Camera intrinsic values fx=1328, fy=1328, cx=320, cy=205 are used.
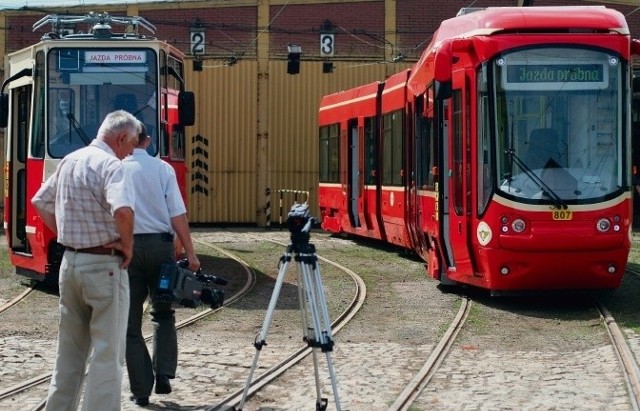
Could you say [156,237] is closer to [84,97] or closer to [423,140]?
[84,97]

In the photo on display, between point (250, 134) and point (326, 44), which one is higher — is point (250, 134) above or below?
below

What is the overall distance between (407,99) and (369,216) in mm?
4402

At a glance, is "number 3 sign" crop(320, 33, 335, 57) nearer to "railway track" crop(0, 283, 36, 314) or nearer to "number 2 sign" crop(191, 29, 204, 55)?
"number 2 sign" crop(191, 29, 204, 55)

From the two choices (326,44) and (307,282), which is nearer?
(307,282)

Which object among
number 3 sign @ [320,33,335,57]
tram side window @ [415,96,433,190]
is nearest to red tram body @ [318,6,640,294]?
tram side window @ [415,96,433,190]

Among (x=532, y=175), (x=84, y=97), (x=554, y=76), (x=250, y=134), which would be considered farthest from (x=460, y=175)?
(x=250, y=134)

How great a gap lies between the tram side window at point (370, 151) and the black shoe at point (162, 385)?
13.7 m

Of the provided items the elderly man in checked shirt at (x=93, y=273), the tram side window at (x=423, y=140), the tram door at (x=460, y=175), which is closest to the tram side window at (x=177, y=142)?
the tram side window at (x=423, y=140)

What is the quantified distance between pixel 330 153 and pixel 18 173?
1059 cm

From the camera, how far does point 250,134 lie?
107ft

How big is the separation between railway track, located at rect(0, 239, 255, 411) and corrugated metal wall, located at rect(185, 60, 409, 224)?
22.4 feet

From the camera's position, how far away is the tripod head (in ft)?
26.4

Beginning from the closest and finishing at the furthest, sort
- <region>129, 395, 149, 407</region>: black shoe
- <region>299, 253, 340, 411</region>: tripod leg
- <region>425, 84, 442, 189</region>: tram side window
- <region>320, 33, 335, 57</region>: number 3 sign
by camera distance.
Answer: <region>299, 253, 340, 411</region>: tripod leg < <region>129, 395, 149, 407</region>: black shoe < <region>425, 84, 442, 189</region>: tram side window < <region>320, 33, 335, 57</region>: number 3 sign

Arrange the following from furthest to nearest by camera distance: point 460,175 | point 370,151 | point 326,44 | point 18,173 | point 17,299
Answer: point 326,44 < point 370,151 < point 18,173 < point 17,299 < point 460,175
